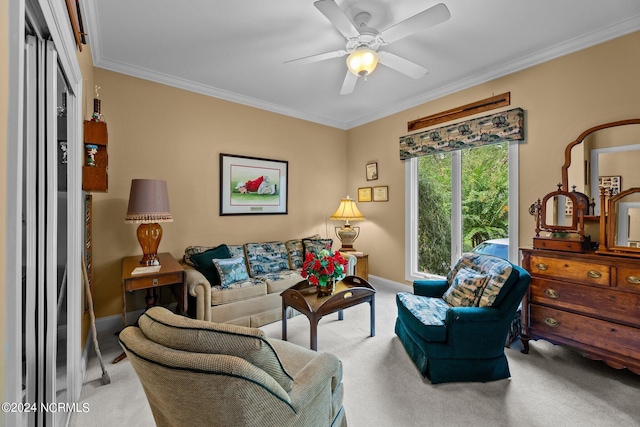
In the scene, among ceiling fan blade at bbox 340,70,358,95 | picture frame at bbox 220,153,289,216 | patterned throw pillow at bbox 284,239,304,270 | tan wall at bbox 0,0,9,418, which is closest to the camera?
tan wall at bbox 0,0,9,418

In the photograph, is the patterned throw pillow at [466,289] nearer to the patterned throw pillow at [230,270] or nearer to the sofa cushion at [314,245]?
the sofa cushion at [314,245]

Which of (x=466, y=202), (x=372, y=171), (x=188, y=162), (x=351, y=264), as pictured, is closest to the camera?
(x=188, y=162)

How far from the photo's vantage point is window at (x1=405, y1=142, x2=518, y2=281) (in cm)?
318

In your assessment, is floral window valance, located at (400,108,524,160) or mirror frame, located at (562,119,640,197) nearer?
mirror frame, located at (562,119,640,197)

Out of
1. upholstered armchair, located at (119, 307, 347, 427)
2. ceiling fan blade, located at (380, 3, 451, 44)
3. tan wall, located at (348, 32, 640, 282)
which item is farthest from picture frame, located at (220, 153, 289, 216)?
upholstered armchair, located at (119, 307, 347, 427)

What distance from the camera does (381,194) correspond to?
4469mm

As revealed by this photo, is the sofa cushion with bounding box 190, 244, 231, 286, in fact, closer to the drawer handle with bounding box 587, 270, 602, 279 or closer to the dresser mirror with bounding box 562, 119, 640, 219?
the drawer handle with bounding box 587, 270, 602, 279

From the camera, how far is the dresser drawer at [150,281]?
93.0 inches

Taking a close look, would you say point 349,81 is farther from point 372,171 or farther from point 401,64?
point 372,171

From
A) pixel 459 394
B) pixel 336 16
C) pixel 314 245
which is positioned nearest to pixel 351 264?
pixel 314 245

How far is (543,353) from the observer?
247 centimetres

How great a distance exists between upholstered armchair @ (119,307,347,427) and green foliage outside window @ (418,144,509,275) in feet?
10.0

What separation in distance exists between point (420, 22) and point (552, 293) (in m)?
2.32

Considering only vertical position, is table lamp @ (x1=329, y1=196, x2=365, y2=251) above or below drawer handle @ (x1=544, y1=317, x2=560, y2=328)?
above
